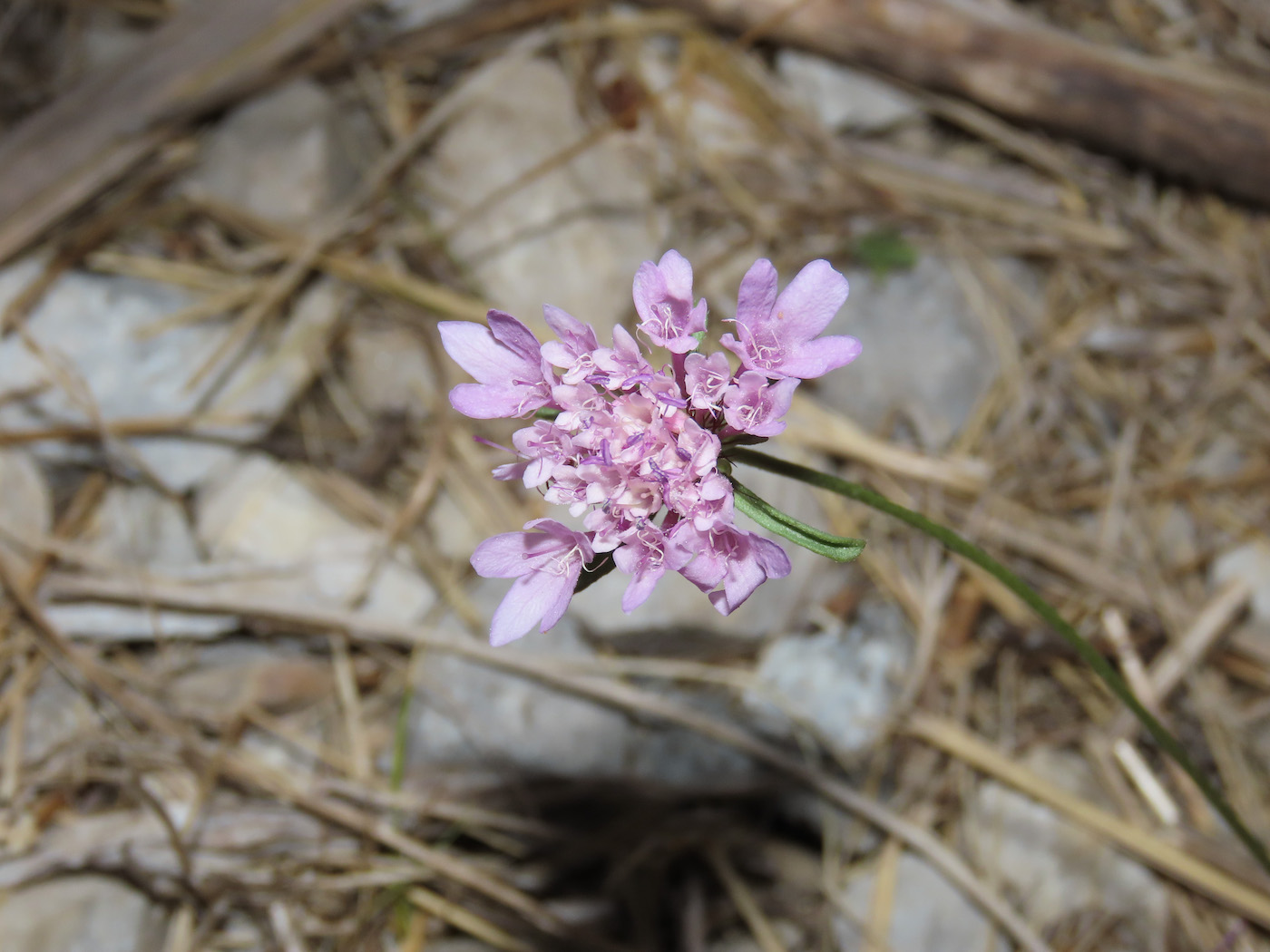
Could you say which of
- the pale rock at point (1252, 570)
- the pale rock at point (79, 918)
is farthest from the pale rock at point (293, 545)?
the pale rock at point (1252, 570)

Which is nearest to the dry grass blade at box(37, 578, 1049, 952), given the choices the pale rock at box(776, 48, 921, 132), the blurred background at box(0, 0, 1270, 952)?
the blurred background at box(0, 0, 1270, 952)

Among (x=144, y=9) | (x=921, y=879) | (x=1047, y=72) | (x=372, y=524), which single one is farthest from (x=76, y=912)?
(x=1047, y=72)

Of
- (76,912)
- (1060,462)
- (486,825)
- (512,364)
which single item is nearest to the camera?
(512,364)

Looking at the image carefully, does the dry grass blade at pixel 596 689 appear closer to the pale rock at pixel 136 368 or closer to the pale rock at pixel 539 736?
the pale rock at pixel 539 736

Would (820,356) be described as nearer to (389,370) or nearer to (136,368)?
(389,370)

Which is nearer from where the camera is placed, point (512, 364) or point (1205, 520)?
point (512, 364)

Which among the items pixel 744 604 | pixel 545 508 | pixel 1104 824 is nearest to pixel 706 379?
pixel 744 604

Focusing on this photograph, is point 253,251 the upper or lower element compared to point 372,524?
upper

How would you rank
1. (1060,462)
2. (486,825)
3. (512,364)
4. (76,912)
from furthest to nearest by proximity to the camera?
(1060,462) → (486,825) → (76,912) → (512,364)

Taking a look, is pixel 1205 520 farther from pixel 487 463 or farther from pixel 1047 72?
pixel 487 463
